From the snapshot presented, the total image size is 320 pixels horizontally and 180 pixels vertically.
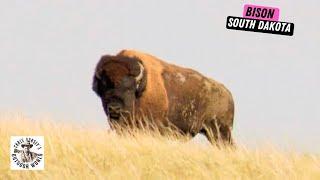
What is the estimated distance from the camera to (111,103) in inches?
599

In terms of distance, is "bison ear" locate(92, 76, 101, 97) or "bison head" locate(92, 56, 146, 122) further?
"bison ear" locate(92, 76, 101, 97)

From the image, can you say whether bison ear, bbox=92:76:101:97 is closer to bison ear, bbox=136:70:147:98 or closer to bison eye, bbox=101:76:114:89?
bison eye, bbox=101:76:114:89

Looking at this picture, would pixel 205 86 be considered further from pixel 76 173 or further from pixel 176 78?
pixel 76 173

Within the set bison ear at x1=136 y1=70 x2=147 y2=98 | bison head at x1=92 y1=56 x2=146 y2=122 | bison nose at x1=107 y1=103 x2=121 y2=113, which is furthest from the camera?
bison ear at x1=136 y1=70 x2=147 y2=98

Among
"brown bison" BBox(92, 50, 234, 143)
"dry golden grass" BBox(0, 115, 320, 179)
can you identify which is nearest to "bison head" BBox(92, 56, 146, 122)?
"brown bison" BBox(92, 50, 234, 143)

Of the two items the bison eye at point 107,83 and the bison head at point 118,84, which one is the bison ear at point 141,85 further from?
the bison eye at point 107,83

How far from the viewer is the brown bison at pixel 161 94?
15.7 metres

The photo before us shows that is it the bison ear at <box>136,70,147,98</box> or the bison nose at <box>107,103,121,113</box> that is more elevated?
the bison ear at <box>136,70,147,98</box>

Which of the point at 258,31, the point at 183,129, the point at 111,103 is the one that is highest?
the point at 258,31

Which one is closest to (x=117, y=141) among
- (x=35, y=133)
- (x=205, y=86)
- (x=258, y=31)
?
(x=35, y=133)

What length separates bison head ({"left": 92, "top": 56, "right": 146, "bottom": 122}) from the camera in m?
15.3

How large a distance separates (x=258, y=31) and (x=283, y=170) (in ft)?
25.1

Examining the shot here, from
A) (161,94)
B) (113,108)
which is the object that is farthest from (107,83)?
(161,94)

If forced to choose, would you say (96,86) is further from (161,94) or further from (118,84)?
(161,94)
